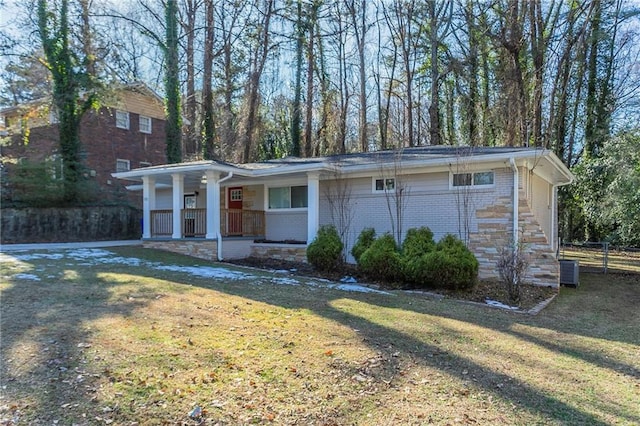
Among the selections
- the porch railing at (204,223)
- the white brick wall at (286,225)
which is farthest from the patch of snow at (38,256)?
the white brick wall at (286,225)

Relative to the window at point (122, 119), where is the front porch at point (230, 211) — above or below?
below

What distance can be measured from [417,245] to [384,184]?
2.70 m

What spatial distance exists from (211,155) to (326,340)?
18.0m

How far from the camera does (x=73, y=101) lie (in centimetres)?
1688

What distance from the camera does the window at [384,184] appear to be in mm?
11633

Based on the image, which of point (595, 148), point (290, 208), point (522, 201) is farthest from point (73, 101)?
point (595, 148)

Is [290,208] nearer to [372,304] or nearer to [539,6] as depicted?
[372,304]

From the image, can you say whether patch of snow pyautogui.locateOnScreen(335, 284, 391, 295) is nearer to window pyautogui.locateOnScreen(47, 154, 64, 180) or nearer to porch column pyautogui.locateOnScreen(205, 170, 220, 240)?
porch column pyautogui.locateOnScreen(205, 170, 220, 240)

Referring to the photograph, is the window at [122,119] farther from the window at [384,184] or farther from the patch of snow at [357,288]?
the patch of snow at [357,288]

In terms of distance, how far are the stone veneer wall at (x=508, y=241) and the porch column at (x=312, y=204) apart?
4178 millimetres

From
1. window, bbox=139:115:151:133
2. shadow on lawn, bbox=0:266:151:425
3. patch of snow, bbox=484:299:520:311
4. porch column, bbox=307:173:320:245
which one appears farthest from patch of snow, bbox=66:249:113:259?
window, bbox=139:115:151:133

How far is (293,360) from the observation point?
436 centimetres

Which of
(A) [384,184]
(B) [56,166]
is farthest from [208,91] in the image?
(A) [384,184]

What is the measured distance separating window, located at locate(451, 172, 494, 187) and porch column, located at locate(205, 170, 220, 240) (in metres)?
6.56
